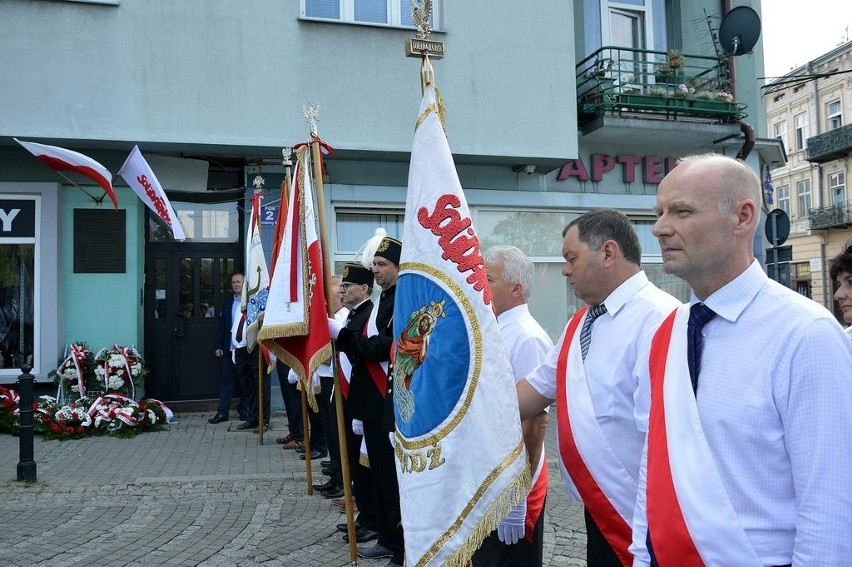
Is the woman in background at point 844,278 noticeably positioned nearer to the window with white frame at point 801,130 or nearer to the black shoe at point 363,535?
the black shoe at point 363,535

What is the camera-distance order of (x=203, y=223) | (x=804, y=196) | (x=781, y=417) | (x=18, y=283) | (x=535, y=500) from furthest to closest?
(x=804, y=196) < (x=203, y=223) < (x=18, y=283) < (x=535, y=500) < (x=781, y=417)

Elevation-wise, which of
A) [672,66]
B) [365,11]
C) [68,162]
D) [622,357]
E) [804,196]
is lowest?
[622,357]

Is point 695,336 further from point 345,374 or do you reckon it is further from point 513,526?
point 345,374

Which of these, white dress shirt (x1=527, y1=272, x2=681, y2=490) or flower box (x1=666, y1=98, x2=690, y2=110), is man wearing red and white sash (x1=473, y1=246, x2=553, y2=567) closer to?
white dress shirt (x1=527, y1=272, x2=681, y2=490)

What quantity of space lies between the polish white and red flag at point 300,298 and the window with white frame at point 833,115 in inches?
1647

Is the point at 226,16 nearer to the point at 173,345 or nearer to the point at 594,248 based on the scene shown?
the point at 173,345

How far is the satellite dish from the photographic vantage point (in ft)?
41.5

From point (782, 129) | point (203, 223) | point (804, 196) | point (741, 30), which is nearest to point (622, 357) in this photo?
point (203, 223)

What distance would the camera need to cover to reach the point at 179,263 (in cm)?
1133

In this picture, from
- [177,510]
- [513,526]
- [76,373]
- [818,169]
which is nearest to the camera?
[513,526]

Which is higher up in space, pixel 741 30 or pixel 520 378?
pixel 741 30

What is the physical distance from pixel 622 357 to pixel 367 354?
2310 mm

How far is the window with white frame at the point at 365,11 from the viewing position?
35.3 feet

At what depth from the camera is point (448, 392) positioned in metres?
3.07
